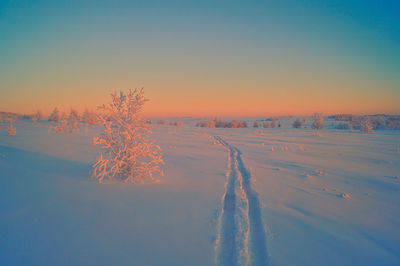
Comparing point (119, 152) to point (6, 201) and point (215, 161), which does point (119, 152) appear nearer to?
point (6, 201)

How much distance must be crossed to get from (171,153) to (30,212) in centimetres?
531

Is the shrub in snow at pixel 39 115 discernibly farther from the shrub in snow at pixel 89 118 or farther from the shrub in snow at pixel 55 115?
the shrub in snow at pixel 89 118

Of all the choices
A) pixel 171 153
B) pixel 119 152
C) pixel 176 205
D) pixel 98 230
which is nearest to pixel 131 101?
pixel 119 152

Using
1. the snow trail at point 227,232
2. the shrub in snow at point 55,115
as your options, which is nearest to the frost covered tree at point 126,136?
the snow trail at point 227,232

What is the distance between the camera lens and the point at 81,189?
12.3 feet

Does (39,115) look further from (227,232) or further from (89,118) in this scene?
→ (227,232)

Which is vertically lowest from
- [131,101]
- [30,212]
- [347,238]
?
[347,238]

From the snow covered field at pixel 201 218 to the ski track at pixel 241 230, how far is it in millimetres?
12

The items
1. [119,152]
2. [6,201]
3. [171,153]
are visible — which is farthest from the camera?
[171,153]

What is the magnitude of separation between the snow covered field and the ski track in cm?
1

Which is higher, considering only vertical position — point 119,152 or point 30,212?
point 119,152

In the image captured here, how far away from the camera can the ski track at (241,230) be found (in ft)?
6.88

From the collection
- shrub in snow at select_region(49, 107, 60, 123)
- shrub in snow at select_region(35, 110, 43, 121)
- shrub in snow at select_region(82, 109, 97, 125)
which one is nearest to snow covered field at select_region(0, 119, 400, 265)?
shrub in snow at select_region(82, 109, 97, 125)

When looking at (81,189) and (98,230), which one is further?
(81,189)
